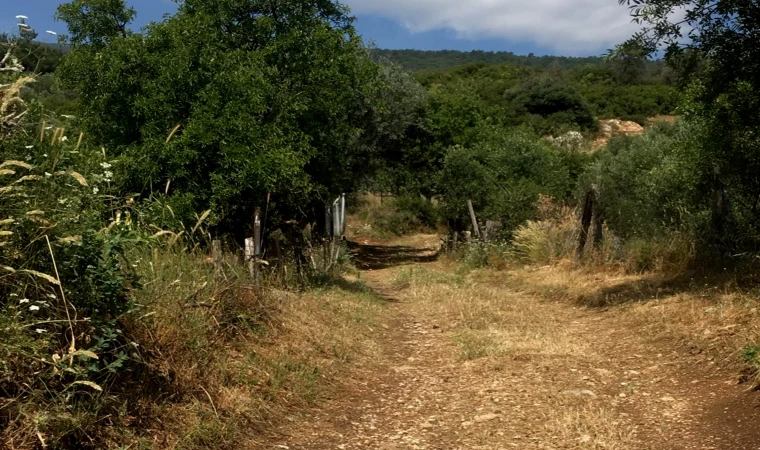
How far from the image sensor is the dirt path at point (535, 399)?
5.13 m

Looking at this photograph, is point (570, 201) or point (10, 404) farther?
point (570, 201)

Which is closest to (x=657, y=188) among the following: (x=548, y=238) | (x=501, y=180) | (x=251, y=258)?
(x=548, y=238)

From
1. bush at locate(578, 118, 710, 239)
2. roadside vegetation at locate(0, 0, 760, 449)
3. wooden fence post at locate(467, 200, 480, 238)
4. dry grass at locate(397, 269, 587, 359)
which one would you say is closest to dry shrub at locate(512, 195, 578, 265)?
roadside vegetation at locate(0, 0, 760, 449)

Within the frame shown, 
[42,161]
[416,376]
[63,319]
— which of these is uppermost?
[42,161]

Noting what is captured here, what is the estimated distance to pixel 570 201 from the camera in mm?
19203

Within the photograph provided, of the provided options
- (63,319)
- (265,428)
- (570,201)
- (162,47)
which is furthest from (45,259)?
(570,201)

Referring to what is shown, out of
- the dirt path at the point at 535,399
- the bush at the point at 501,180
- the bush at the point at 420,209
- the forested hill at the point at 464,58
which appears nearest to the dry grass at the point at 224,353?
the dirt path at the point at 535,399

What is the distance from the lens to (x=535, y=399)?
6062mm

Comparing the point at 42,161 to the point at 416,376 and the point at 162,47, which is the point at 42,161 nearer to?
the point at 416,376

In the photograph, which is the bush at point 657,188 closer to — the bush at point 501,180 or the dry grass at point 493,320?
the bush at point 501,180

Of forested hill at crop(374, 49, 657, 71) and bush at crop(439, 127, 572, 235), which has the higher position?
forested hill at crop(374, 49, 657, 71)

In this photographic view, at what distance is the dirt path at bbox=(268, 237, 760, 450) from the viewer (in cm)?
513

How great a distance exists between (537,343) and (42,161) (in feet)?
19.3

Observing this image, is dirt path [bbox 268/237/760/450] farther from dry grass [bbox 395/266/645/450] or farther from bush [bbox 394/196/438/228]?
bush [bbox 394/196/438/228]
